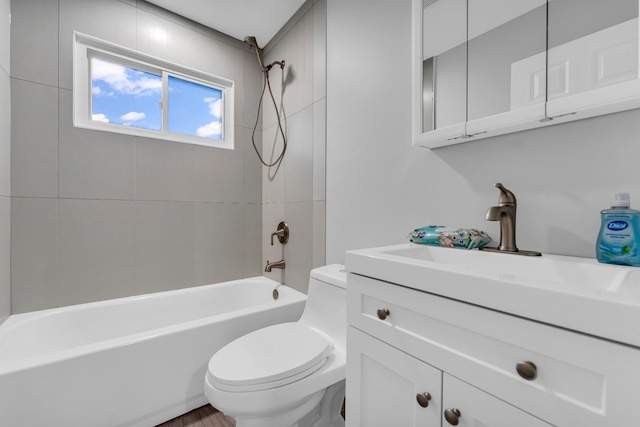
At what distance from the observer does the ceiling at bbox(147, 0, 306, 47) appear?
1989mm

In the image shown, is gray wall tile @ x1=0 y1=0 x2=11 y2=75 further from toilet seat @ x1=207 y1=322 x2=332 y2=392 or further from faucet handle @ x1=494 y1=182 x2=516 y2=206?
faucet handle @ x1=494 y1=182 x2=516 y2=206

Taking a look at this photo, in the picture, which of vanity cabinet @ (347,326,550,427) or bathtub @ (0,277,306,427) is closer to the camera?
vanity cabinet @ (347,326,550,427)

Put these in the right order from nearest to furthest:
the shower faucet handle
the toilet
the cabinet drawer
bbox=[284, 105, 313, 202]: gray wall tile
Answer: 1. the cabinet drawer
2. the toilet
3. bbox=[284, 105, 313, 202]: gray wall tile
4. the shower faucet handle

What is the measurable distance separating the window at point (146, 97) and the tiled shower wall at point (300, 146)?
473 mm

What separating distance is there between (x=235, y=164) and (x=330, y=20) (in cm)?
130

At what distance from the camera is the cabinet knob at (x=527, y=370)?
0.49 meters

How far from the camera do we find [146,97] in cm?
214

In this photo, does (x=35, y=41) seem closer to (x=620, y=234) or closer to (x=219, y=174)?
(x=219, y=174)

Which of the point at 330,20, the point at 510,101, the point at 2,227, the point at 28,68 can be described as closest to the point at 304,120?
the point at 330,20

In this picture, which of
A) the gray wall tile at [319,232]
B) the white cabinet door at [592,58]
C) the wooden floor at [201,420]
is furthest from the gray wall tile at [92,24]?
the white cabinet door at [592,58]

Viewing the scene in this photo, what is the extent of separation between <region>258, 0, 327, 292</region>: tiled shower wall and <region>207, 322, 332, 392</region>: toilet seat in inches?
25.9

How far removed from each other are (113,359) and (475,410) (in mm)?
1458

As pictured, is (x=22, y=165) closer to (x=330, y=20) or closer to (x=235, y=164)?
(x=235, y=164)

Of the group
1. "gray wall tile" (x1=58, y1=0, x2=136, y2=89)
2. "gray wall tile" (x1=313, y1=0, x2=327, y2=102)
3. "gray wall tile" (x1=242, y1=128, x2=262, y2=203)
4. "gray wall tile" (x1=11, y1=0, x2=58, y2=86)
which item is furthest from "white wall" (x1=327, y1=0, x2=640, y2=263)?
"gray wall tile" (x1=11, y1=0, x2=58, y2=86)
